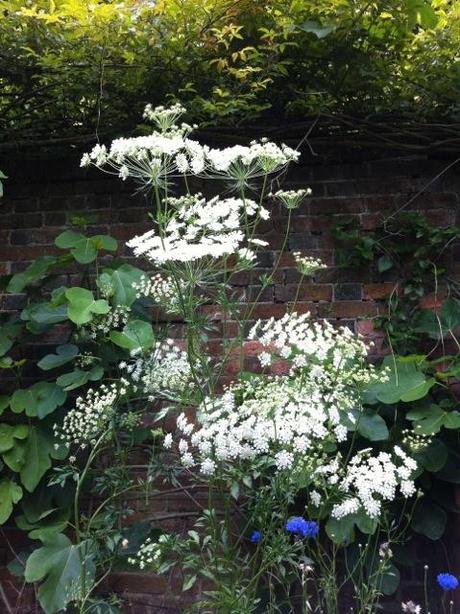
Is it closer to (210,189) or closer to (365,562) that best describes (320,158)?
(210,189)

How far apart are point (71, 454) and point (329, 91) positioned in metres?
1.51

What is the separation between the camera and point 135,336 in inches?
78.4

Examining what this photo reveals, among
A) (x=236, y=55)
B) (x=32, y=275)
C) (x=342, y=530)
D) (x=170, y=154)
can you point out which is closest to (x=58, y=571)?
(x=342, y=530)

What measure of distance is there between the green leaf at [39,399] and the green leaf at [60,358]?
7cm

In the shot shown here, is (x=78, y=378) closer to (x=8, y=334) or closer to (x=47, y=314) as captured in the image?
(x=47, y=314)

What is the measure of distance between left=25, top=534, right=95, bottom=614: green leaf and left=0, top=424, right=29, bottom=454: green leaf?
34cm

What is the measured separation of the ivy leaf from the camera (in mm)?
2160

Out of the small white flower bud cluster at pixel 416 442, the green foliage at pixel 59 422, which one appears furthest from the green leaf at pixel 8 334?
the small white flower bud cluster at pixel 416 442

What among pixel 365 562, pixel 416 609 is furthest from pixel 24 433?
pixel 416 609

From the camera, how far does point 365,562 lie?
1.95 meters

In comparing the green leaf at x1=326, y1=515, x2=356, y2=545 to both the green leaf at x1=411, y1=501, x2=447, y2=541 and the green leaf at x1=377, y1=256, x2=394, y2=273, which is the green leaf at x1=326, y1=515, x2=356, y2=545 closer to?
the green leaf at x1=411, y1=501, x2=447, y2=541

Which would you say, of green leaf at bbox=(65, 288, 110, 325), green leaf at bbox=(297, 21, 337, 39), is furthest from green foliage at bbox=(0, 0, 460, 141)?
green leaf at bbox=(65, 288, 110, 325)

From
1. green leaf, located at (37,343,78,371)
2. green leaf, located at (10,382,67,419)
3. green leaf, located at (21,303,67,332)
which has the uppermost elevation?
green leaf, located at (21,303,67,332)

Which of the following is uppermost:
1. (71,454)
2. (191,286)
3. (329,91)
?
(329,91)
